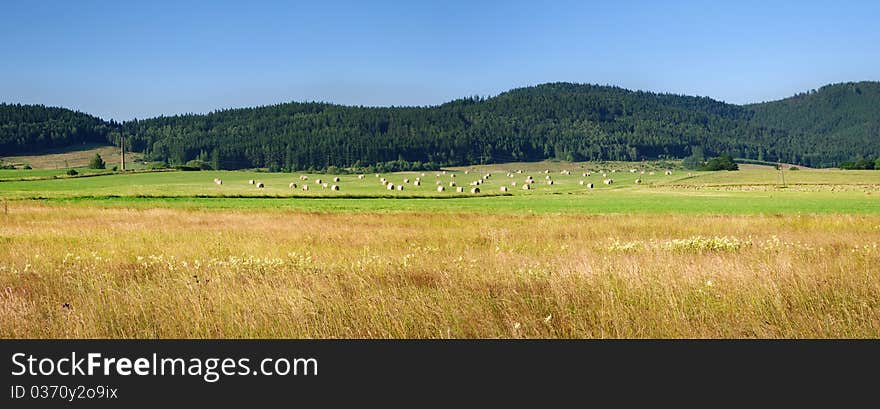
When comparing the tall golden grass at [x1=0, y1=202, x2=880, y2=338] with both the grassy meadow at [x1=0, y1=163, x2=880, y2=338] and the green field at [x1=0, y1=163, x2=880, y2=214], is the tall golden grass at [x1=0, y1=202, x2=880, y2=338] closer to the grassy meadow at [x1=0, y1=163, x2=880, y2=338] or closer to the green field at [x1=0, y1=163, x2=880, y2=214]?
→ the grassy meadow at [x1=0, y1=163, x2=880, y2=338]

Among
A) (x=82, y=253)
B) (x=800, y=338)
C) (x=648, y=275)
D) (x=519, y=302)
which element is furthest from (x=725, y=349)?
(x=82, y=253)

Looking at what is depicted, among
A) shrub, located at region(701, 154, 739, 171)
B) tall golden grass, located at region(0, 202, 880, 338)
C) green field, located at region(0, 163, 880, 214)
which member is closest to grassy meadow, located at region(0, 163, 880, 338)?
tall golden grass, located at region(0, 202, 880, 338)

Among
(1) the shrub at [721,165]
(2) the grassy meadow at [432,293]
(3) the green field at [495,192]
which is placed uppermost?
(1) the shrub at [721,165]

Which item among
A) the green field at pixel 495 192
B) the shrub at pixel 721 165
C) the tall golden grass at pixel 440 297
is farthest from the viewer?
the shrub at pixel 721 165

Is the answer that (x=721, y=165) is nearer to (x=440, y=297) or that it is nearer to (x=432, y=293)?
(x=432, y=293)

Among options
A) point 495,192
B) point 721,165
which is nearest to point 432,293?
point 495,192

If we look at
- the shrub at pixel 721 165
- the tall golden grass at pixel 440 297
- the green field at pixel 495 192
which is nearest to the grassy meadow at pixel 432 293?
the tall golden grass at pixel 440 297

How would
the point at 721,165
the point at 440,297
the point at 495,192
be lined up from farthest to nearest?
the point at 721,165, the point at 495,192, the point at 440,297

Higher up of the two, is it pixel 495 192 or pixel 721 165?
pixel 721 165

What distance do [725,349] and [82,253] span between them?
13924 millimetres

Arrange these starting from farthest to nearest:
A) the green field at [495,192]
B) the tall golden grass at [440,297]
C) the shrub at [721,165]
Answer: the shrub at [721,165] < the green field at [495,192] < the tall golden grass at [440,297]

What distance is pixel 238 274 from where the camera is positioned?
11.3 metres

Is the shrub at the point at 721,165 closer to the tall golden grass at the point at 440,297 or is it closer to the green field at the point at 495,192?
the green field at the point at 495,192

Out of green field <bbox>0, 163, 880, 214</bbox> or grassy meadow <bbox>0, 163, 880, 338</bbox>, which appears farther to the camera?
green field <bbox>0, 163, 880, 214</bbox>
